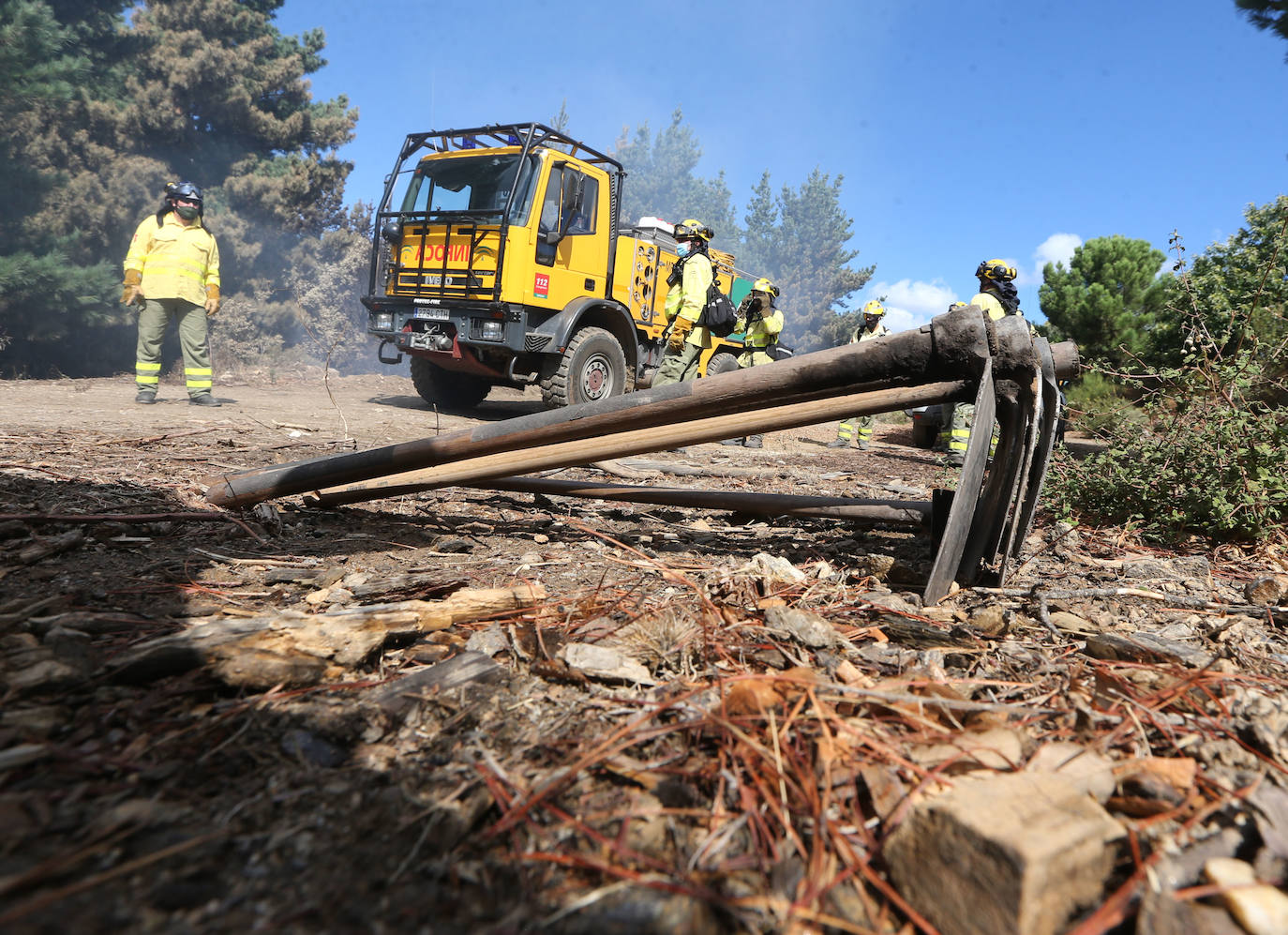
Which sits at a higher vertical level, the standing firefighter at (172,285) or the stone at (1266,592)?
the standing firefighter at (172,285)

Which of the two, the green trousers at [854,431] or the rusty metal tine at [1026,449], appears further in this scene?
the green trousers at [854,431]

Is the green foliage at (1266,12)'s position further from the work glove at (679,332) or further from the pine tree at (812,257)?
the pine tree at (812,257)

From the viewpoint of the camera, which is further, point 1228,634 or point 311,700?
point 1228,634

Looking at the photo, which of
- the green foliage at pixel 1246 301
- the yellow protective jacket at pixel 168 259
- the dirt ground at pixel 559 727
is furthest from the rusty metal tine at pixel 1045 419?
the yellow protective jacket at pixel 168 259

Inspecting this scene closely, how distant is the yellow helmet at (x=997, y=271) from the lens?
6.53 m

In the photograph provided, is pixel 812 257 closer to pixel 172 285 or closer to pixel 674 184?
pixel 674 184

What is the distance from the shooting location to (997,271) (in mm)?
6547

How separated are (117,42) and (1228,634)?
2112 centimetres

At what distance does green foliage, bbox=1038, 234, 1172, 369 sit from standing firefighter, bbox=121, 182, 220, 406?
9621 mm

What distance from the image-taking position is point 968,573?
7.22 ft

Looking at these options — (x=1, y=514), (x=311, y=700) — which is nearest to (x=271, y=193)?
(x=1, y=514)

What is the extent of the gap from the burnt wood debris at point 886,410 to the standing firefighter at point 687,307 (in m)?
5.11

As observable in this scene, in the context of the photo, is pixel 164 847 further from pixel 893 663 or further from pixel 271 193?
pixel 271 193

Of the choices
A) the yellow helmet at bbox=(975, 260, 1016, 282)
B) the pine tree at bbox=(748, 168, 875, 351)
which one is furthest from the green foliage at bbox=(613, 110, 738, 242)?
the yellow helmet at bbox=(975, 260, 1016, 282)
